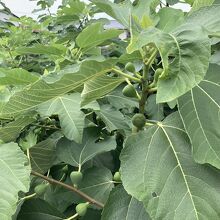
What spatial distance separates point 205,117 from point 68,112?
35 cm

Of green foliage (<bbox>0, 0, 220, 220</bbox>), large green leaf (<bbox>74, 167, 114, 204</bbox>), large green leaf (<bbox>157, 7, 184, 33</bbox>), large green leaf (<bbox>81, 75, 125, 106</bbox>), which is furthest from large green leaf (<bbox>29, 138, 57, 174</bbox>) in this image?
large green leaf (<bbox>157, 7, 184, 33</bbox>)

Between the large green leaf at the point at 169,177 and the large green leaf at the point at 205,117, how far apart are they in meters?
0.04

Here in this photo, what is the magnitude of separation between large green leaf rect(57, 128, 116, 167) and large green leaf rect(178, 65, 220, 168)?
253 mm

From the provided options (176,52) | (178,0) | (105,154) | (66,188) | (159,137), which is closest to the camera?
(176,52)

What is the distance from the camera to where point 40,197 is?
1001 millimetres

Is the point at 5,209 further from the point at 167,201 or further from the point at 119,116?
the point at 119,116

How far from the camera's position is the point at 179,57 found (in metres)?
0.71

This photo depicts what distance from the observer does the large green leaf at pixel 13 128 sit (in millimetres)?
1008

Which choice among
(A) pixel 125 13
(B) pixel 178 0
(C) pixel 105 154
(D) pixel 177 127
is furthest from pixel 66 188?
(B) pixel 178 0

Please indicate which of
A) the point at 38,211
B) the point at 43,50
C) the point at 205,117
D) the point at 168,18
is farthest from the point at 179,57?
the point at 43,50

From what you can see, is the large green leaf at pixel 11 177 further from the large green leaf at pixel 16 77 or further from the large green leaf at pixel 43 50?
the large green leaf at pixel 43 50

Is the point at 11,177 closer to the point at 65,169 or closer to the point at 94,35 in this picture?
the point at 65,169

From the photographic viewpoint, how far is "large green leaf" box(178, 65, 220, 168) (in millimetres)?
757

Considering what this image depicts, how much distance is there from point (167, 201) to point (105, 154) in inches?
15.2
